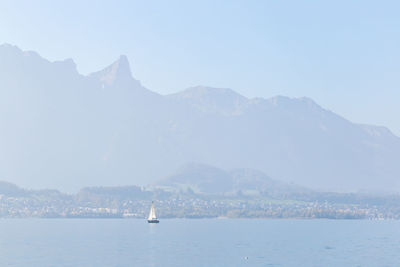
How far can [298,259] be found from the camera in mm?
177750

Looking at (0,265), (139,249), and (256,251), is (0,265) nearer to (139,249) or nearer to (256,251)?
(139,249)

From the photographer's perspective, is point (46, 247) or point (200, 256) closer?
point (200, 256)

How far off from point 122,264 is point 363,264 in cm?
5619

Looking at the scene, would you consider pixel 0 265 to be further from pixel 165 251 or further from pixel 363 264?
pixel 363 264

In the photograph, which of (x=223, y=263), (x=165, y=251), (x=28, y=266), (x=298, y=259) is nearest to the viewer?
(x=28, y=266)

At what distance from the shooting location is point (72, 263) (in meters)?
160

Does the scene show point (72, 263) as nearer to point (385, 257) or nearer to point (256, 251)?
point (256, 251)

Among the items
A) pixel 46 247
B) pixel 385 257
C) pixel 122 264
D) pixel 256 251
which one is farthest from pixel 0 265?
pixel 385 257

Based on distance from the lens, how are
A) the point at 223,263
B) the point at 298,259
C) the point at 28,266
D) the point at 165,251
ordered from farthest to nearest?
1. the point at 165,251
2. the point at 298,259
3. the point at 223,263
4. the point at 28,266

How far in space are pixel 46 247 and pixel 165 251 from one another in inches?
1351

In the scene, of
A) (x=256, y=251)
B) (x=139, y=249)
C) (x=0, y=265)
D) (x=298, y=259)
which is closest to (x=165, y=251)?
(x=139, y=249)

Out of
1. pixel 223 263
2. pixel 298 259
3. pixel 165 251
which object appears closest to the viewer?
pixel 223 263

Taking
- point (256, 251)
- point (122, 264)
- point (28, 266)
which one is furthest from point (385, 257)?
point (28, 266)

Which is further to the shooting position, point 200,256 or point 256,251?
point 256,251
